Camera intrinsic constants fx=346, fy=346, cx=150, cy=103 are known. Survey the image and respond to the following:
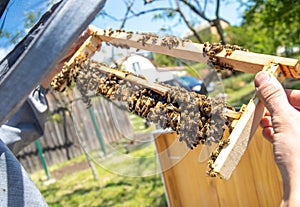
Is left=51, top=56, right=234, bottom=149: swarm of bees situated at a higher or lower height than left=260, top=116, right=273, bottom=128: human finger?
higher

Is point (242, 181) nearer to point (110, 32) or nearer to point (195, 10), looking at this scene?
point (110, 32)

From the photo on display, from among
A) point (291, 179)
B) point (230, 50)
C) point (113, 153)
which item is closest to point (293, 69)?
point (230, 50)

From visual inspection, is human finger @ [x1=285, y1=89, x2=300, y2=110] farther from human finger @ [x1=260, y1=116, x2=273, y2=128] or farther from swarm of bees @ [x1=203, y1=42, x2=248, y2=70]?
swarm of bees @ [x1=203, y1=42, x2=248, y2=70]

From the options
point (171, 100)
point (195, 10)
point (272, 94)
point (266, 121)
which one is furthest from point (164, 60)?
point (195, 10)

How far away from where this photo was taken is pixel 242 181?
82.0 inches

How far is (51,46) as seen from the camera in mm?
741

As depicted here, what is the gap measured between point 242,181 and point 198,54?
1116 millimetres

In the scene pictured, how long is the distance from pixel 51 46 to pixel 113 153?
1017 mm

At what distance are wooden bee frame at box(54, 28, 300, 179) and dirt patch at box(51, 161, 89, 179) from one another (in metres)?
5.89

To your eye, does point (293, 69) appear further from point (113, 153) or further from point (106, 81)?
point (113, 153)

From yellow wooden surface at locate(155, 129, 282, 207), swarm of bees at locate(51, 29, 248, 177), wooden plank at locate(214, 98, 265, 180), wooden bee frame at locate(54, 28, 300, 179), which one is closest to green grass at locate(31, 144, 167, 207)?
yellow wooden surface at locate(155, 129, 282, 207)

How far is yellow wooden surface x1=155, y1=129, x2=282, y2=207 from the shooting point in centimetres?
198

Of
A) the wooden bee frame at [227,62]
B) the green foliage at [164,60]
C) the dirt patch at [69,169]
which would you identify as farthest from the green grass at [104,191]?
the wooden bee frame at [227,62]

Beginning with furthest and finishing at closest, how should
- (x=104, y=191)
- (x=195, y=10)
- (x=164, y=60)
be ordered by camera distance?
1. (x=195, y=10)
2. (x=104, y=191)
3. (x=164, y=60)
